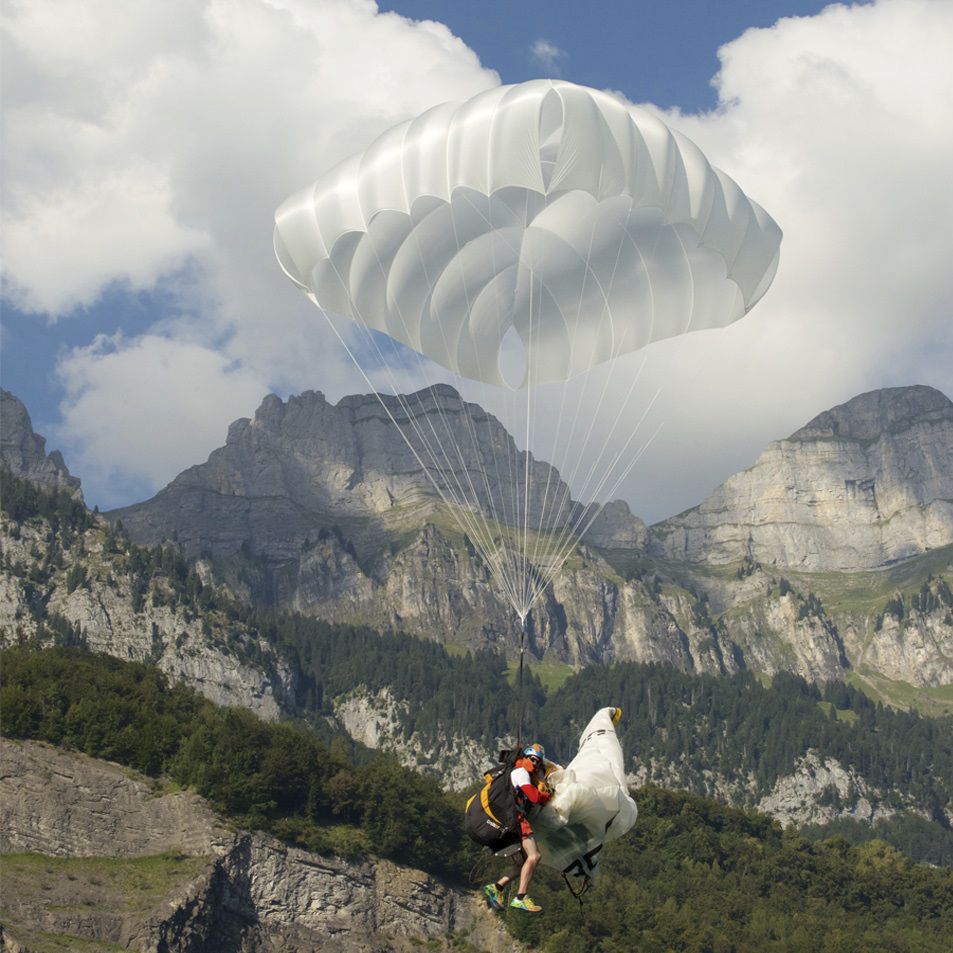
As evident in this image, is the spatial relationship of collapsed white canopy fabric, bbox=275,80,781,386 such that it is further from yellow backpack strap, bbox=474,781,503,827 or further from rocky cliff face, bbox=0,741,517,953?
rocky cliff face, bbox=0,741,517,953

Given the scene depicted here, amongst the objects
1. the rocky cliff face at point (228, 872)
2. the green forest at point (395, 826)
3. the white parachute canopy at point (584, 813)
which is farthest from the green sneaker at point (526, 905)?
the rocky cliff face at point (228, 872)

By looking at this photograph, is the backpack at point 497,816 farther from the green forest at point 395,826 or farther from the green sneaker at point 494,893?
the green forest at point 395,826

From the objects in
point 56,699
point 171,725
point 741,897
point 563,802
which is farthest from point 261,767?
point 563,802

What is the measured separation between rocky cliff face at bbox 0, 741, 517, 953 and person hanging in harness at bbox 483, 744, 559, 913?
242 ft

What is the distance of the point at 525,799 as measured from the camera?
26.6 m

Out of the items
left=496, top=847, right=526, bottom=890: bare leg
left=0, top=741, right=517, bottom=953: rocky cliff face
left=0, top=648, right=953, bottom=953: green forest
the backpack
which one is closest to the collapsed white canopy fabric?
the backpack

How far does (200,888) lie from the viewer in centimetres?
9788

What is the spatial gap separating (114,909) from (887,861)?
80.8 meters

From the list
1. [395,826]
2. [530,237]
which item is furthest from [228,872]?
[530,237]

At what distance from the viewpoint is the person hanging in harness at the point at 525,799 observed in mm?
26347

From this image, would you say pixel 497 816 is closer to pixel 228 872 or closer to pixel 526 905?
pixel 526 905

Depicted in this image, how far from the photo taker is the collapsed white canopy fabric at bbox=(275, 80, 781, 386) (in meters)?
40.0

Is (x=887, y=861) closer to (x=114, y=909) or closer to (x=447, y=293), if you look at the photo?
(x=114, y=909)

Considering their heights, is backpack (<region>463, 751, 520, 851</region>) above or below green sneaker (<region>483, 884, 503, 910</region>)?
above
